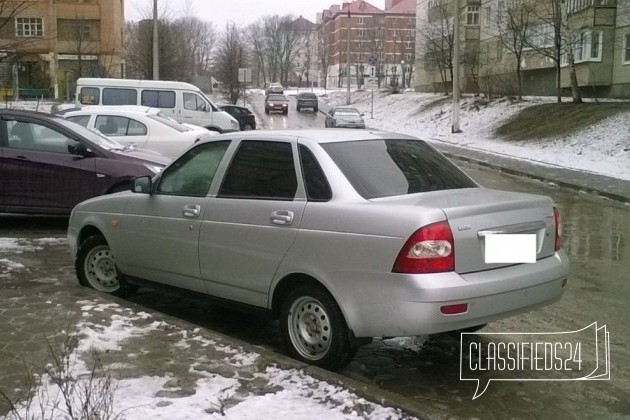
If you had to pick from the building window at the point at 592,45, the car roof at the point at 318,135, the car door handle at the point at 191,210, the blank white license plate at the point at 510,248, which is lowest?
the blank white license plate at the point at 510,248

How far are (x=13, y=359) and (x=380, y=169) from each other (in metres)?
2.74

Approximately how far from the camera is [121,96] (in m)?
22.0

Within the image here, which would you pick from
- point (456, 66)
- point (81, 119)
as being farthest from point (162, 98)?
point (456, 66)

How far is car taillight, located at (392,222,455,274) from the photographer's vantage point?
4.15 m

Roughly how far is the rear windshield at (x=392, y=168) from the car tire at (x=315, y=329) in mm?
769

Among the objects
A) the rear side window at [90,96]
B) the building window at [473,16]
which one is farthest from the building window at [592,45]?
the rear side window at [90,96]

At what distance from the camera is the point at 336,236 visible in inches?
176

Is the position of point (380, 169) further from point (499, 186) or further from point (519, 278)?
point (499, 186)

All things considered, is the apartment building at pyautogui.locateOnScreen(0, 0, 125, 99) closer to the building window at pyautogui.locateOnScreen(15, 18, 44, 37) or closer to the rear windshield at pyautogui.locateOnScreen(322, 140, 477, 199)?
the building window at pyautogui.locateOnScreen(15, 18, 44, 37)

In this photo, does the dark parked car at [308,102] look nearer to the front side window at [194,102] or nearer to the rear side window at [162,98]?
the front side window at [194,102]

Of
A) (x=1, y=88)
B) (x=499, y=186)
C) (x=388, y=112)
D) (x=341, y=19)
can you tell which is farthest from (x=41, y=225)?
(x=341, y=19)

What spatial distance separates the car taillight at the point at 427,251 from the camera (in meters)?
4.15

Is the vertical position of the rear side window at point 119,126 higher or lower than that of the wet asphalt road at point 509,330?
higher

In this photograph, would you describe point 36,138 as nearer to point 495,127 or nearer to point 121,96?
point 121,96
